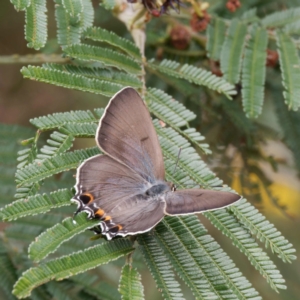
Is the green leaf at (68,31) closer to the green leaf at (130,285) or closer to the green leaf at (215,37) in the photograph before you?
the green leaf at (215,37)

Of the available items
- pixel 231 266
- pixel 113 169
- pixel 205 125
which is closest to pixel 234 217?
pixel 231 266

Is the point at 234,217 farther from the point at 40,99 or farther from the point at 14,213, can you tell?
the point at 40,99

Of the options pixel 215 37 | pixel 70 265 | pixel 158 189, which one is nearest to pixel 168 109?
pixel 158 189

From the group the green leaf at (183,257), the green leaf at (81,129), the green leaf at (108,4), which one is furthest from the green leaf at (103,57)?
the green leaf at (183,257)

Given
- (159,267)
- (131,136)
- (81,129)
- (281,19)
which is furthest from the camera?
(281,19)

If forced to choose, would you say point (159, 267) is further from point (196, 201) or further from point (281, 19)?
point (281, 19)

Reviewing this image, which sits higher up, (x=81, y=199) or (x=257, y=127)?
(x=81, y=199)
